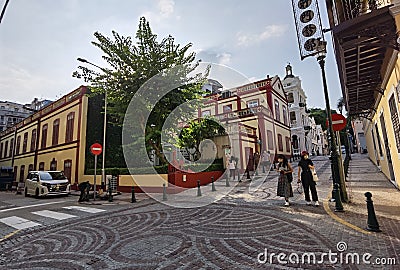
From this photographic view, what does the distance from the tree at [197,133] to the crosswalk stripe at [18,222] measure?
30.4 feet

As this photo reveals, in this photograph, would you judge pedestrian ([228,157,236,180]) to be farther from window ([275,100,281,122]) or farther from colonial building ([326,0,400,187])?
window ([275,100,281,122])

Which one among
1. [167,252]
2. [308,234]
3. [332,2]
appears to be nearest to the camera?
[167,252]

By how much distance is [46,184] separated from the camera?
13.5m

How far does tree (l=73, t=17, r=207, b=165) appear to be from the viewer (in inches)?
512

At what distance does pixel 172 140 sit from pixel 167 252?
10561mm

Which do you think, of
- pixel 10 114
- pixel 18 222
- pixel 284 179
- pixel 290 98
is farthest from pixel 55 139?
pixel 10 114

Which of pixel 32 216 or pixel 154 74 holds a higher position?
pixel 154 74

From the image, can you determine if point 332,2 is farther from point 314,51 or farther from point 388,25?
point 388,25

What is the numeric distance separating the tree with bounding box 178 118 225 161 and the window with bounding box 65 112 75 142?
31.7ft

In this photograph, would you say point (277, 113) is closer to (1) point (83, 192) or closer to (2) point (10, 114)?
(1) point (83, 192)

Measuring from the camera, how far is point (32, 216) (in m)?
8.16

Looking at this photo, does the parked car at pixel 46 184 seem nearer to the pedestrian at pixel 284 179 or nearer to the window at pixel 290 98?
the pedestrian at pixel 284 179

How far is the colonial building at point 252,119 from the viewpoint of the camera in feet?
65.3

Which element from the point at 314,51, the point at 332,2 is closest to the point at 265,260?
the point at 314,51
